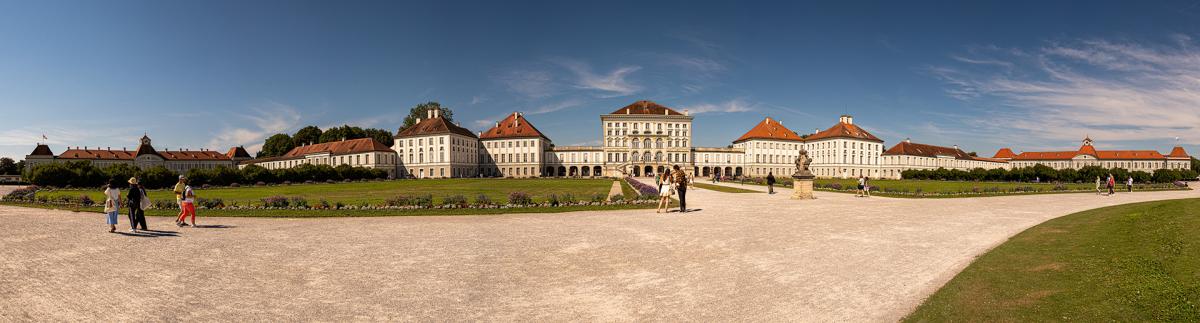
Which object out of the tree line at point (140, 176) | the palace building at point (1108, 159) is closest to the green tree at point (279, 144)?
the tree line at point (140, 176)

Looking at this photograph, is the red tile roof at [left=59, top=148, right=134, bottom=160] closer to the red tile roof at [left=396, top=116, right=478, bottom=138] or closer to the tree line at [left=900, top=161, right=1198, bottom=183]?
the red tile roof at [left=396, top=116, right=478, bottom=138]

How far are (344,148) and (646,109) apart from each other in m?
57.3

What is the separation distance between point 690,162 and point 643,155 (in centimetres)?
934

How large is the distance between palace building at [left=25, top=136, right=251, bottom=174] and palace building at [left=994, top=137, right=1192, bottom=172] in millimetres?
196873

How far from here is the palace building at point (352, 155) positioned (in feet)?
293

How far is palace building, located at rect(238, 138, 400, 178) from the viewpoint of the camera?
3511 inches

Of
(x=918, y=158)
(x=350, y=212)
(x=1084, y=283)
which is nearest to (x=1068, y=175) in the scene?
(x=918, y=158)

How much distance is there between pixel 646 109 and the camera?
329ft

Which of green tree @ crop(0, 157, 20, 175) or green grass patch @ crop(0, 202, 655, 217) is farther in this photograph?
green tree @ crop(0, 157, 20, 175)

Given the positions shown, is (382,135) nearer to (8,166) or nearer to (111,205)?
(8,166)

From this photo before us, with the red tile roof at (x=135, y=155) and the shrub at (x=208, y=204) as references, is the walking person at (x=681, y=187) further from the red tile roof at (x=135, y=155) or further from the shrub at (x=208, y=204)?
the red tile roof at (x=135, y=155)

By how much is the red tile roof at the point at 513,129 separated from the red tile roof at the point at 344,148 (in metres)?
19.7

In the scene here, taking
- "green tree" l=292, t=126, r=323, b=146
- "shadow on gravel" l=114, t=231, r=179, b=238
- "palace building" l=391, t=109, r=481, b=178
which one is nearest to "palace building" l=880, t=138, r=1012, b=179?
"palace building" l=391, t=109, r=481, b=178

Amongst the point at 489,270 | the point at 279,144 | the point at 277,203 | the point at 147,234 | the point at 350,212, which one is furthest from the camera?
the point at 279,144
